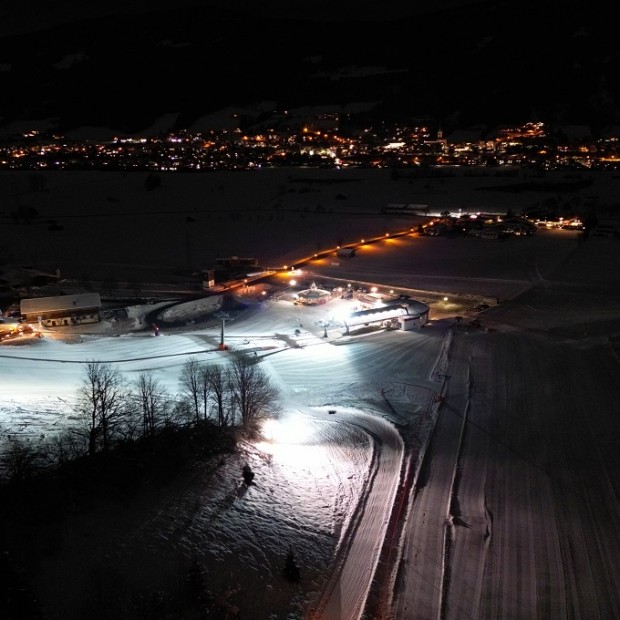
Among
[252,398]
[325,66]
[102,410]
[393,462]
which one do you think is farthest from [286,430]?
[325,66]

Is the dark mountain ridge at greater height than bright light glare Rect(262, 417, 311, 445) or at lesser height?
greater

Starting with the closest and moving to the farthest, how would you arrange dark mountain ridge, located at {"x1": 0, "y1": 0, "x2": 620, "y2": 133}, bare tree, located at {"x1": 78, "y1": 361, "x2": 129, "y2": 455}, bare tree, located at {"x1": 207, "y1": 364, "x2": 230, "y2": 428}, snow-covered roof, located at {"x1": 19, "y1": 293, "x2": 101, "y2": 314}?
bare tree, located at {"x1": 78, "y1": 361, "x2": 129, "y2": 455} → bare tree, located at {"x1": 207, "y1": 364, "x2": 230, "y2": 428} → snow-covered roof, located at {"x1": 19, "y1": 293, "x2": 101, "y2": 314} → dark mountain ridge, located at {"x1": 0, "y1": 0, "x2": 620, "y2": 133}

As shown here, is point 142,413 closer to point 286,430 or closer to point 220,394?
point 220,394

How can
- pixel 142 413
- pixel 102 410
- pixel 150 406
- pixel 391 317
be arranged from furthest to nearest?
pixel 391 317 → pixel 150 406 → pixel 142 413 → pixel 102 410

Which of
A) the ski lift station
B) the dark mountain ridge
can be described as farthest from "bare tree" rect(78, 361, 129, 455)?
the dark mountain ridge

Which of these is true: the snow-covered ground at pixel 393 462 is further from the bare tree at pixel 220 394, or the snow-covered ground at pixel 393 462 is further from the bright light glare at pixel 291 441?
the bare tree at pixel 220 394

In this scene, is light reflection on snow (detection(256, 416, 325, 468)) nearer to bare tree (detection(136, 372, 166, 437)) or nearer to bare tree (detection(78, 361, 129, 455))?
bare tree (detection(136, 372, 166, 437))
